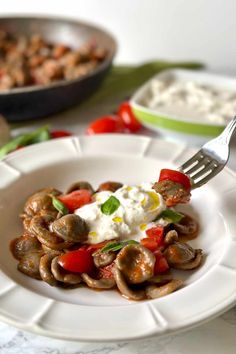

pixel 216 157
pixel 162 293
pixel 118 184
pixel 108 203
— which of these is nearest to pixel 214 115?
pixel 216 157

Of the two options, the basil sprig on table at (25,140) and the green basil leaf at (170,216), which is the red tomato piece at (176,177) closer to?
the green basil leaf at (170,216)

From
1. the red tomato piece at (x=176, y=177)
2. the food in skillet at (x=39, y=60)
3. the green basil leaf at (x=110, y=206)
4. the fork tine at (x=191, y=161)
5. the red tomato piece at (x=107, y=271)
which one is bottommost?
the food in skillet at (x=39, y=60)

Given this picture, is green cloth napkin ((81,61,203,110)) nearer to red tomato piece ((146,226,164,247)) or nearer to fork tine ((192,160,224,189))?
fork tine ((192,160,224,189))

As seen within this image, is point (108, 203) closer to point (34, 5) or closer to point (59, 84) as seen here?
point (59, 84)

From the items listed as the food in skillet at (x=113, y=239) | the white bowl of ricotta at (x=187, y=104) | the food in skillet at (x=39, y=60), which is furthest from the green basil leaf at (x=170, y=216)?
the food in skillet at (x=39, y=60)

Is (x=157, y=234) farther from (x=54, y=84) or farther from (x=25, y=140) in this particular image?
(x=54, y=84)

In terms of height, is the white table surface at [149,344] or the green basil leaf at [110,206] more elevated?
the green basil leaf at [110,206]

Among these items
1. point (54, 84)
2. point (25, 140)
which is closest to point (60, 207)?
point (25, 140)
